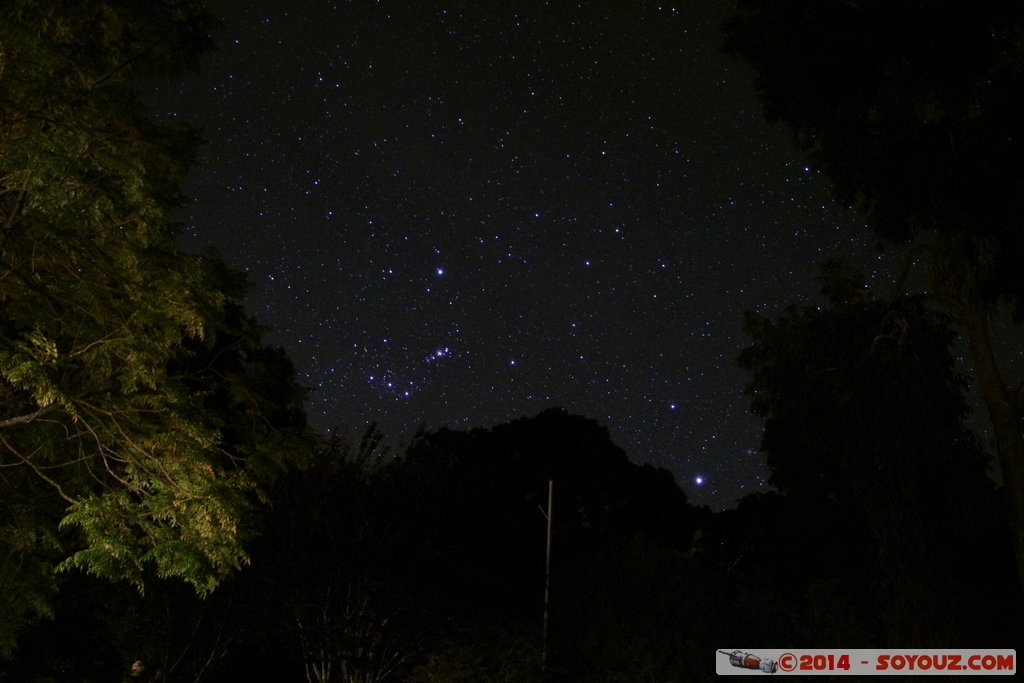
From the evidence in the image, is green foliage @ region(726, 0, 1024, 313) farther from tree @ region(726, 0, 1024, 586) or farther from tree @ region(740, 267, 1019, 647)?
tree @ region(740, 267, 1019, 647)

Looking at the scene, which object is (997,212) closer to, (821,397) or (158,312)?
(821,397)

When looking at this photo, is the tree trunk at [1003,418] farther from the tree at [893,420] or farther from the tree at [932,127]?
the tree at [893,420]

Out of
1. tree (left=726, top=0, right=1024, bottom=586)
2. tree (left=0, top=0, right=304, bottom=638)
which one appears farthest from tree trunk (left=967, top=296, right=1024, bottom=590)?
tree (left=0, top=0, right=304, bottom=638)

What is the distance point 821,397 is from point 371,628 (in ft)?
21.8

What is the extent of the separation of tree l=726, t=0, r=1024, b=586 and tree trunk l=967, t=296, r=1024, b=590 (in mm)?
13

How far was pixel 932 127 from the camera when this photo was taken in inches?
375

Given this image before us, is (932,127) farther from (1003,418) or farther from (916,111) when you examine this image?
(1003,418)

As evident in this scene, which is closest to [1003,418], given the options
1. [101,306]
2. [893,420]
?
[893,420]

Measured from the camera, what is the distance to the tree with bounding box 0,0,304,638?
14.3ft

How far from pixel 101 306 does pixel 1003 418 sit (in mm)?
9647

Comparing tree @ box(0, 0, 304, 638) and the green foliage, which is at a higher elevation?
the green foliage

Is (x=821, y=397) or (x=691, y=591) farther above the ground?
(x=821, y=397)

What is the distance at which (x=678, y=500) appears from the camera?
1256 inches

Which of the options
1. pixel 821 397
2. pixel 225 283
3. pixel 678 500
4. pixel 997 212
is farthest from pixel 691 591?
pixel 678 500
